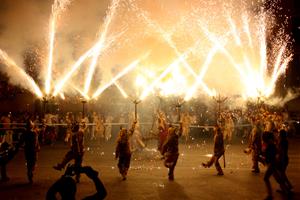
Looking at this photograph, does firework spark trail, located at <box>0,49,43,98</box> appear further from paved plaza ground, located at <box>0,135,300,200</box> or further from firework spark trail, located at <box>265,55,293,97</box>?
firework spark trail, located at <box>265,55,293,97</box>

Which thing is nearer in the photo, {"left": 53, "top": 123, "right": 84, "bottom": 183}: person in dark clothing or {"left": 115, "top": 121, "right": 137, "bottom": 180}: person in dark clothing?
{"left": 53, "top": 123, "right": 84, "bottom": 183}: person in dark clothing

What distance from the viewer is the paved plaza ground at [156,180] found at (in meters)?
9.51

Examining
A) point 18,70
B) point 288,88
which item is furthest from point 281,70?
point 18,70

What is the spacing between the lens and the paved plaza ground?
9.51 metres

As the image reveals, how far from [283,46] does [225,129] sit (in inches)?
741

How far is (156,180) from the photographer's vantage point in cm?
1123

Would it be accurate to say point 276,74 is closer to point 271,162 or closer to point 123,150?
point 123,150

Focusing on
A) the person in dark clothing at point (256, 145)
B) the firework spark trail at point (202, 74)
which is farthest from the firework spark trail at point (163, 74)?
the person in dark clothing at point (256, 145)

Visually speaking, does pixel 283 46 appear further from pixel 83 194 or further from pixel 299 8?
pixel 83 194

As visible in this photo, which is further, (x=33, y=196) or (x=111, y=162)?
(x=111, y=162)

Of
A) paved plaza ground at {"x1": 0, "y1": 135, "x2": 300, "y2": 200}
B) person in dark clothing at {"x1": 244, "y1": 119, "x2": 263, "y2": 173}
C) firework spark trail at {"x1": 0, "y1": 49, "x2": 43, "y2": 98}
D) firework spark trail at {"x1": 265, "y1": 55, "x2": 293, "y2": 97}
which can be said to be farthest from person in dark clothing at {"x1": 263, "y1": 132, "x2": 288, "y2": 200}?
firework spark trail at {"x1": 265, "y1": 55, "x2": 293, "y2": 97}

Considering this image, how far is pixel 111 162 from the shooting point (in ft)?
48.3

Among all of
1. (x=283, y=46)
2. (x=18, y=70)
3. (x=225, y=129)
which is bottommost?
(x=225, y=129)

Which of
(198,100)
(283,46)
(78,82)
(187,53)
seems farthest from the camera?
(283,46)
